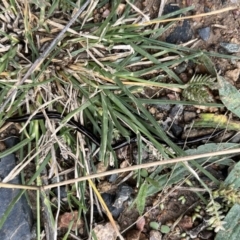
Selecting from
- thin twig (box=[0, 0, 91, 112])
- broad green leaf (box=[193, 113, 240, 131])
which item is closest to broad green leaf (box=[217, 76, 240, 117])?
broad green leaf (box=[193, 113, 240, 131])

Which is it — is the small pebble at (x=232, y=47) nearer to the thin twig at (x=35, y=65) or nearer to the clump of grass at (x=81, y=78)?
the clump of grass at (x=81, y=78)

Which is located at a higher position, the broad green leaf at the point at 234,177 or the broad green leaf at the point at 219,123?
the broad green leaf at the point at 219,123

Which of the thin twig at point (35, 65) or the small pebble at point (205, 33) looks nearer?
the thin twig at point (35, 65)

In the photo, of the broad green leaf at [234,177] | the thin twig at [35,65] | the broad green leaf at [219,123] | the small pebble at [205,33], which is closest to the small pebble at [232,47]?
the small pebble at [205,33]

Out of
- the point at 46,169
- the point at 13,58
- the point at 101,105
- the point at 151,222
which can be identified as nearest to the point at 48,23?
the point at 13,58

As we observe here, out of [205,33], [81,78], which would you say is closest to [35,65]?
[81,78]

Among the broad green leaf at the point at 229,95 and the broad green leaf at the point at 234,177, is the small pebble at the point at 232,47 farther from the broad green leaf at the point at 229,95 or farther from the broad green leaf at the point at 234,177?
the broad green leaf at the point at 234,177

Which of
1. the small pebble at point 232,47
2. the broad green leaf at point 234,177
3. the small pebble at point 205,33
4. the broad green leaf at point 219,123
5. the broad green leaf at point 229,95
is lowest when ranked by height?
the broad green leaf at point 234,177

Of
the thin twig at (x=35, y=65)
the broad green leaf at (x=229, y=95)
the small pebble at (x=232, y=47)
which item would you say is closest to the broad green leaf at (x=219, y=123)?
the broad green leaf at (x=229, y=95)

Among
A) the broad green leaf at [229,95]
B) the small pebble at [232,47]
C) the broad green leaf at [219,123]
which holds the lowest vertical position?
the broad green leaf at [219,123]

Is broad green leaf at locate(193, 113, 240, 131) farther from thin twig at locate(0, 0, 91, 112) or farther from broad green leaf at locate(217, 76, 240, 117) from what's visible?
thin twig at locate(0, 0, 91, 112)

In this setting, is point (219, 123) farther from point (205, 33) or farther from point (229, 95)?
point (205, 33)

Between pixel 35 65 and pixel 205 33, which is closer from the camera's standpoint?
pixel 35 65

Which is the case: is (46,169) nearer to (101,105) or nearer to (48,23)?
(101,105)
